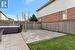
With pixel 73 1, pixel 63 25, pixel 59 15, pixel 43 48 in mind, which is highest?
pixel 73 1

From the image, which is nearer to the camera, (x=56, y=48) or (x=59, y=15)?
(x=56, y=48)

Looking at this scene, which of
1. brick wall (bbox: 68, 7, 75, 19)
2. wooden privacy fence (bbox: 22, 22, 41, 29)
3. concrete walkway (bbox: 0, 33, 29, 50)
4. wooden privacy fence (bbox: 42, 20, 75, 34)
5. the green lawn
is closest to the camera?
the green lawn

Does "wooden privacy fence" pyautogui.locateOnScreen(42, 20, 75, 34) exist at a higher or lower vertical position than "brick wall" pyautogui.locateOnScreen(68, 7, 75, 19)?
lower

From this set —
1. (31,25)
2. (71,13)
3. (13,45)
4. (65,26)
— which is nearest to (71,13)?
(71,13)

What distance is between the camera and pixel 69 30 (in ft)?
47.0

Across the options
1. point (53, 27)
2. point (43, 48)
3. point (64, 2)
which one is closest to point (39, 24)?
point (53, 27)

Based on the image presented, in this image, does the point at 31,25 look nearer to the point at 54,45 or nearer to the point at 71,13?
the point at 71,13

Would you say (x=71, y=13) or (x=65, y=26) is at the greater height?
(x=71, y=13)

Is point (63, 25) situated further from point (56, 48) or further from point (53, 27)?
point (56, 48)

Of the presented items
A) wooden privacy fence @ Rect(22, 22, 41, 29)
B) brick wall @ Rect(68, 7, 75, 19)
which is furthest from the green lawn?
wooden privacy fence @ Rect(22, 22, 41, 29)

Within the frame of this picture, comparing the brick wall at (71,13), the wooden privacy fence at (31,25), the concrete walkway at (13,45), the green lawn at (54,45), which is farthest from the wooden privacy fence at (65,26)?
the wooden privacy fence at (31,25)

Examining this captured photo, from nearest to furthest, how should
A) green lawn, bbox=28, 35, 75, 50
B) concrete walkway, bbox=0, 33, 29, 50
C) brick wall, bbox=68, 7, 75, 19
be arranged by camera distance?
green lawn, bbox=28, 35, 75, 50, concrete walkway, bbox=0, 33, 29, 50, brick wall, bbox=68, 7, 75, 19

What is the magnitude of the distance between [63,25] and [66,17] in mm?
970

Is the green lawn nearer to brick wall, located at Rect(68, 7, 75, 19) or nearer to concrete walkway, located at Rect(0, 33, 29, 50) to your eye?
concrete walkway, located at Rect(0, 33, 29, 50)
